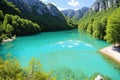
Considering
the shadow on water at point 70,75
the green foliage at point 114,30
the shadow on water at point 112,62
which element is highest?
the green foliage at point 114,30

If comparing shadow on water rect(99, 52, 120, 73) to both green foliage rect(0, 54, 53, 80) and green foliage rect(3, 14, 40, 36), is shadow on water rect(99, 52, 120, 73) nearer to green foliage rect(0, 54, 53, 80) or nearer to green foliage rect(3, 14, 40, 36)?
green foliage rect(0, 54, 53, 80)

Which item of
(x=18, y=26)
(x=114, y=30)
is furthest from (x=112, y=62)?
(x=18, y=26)

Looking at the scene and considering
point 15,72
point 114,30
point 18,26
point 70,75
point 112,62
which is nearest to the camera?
point 15,72

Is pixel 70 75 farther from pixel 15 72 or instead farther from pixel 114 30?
pixel 114 30

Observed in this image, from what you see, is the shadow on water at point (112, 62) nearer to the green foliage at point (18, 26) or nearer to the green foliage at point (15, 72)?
the green foliage at point (15, 72)

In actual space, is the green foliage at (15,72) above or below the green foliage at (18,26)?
above

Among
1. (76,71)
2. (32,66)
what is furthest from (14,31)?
(32,66)

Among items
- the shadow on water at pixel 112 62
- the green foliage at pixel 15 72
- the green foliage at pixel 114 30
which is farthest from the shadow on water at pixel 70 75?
the green foliage at pixel 114 30

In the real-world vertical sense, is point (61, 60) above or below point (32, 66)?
below

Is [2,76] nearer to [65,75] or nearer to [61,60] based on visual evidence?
[65,75]

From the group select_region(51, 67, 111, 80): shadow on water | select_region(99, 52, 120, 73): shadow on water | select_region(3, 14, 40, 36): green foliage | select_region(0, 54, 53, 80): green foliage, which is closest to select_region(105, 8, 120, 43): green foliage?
select_region(99, 52, 120, 73): shadow on water

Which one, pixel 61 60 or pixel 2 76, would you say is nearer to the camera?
pixel 2 76
